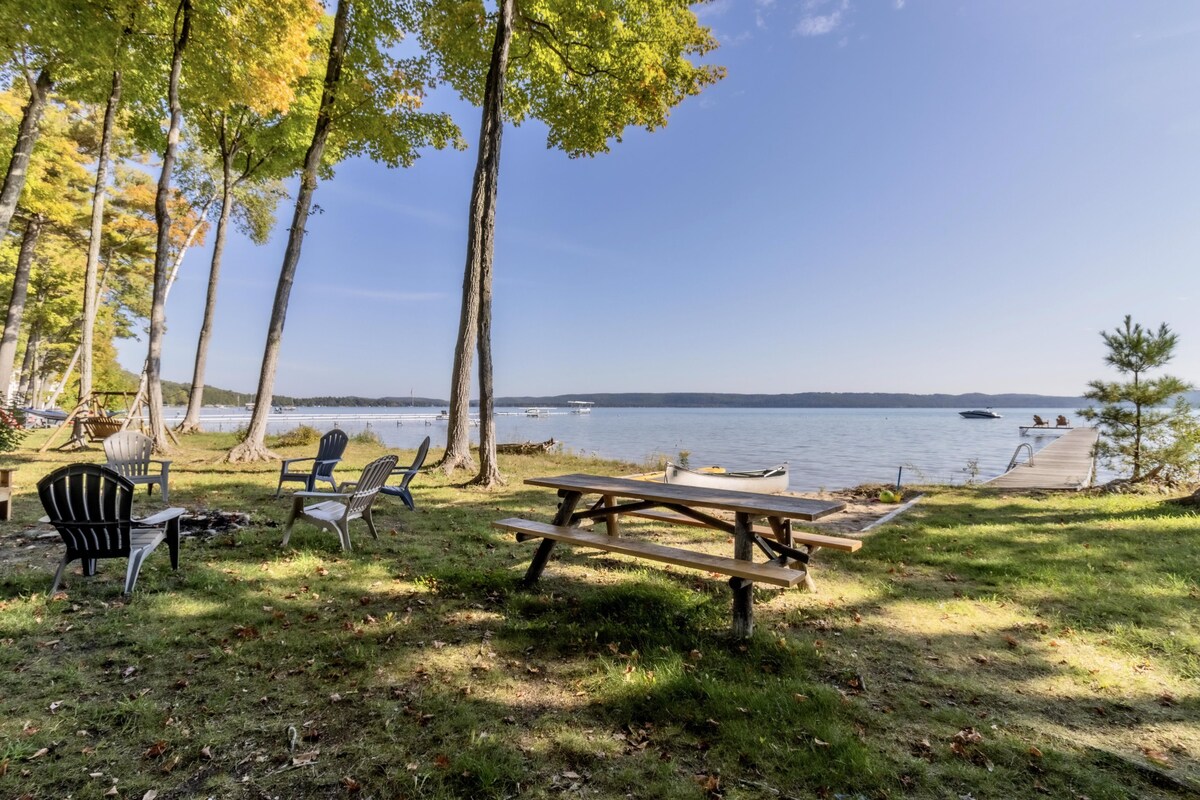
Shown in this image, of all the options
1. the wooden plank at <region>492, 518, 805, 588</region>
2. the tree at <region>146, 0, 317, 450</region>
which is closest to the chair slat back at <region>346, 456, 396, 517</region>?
the wooden plank at <region>492, 518, 805, 588</region>

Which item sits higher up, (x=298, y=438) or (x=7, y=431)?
(x=7, y=431)

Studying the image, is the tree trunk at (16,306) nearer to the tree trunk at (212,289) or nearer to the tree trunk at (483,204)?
the tree trunk at (212,289)

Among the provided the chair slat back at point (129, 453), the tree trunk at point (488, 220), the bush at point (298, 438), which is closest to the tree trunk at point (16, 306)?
the bush at point (298, 438)

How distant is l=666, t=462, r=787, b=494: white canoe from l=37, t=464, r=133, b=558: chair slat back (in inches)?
177

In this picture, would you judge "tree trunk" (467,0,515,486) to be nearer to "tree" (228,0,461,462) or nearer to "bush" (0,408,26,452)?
"tree" (228,0,461,462)

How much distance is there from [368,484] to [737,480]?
375cm

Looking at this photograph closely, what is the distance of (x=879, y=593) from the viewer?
464 centimetres

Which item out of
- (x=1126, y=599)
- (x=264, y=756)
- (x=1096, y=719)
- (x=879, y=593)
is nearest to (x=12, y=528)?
(x=264, y=756)

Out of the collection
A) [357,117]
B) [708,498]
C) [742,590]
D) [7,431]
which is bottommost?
[742,590]

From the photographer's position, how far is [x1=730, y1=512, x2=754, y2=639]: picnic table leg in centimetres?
349

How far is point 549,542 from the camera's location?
14.4 ft

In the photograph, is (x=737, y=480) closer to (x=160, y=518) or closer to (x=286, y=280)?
(x=160, y=518)

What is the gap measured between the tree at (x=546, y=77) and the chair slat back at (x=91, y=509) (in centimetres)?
551

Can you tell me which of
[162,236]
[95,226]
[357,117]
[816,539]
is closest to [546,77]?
[357,117]
